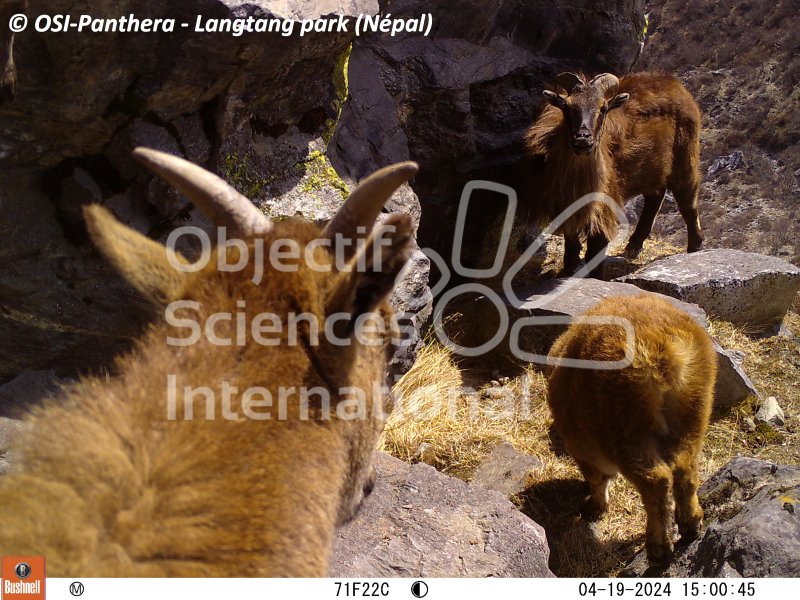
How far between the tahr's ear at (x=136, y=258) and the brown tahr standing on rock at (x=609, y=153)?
5428mm

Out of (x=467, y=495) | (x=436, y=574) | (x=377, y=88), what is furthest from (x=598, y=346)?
(x=377, y=88)

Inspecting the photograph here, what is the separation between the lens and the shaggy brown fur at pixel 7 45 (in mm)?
3502

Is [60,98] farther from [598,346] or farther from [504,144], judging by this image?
[504,144]

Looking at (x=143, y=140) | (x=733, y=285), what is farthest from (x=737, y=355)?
(x=143, y=140)

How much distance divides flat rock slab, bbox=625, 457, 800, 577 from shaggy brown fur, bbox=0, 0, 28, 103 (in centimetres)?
409

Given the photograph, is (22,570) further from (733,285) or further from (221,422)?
(733,285)

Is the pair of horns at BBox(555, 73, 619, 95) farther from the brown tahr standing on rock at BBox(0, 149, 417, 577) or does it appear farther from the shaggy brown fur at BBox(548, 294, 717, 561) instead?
the brown tahr standing on rock at BBox(0, 149, 417, 577)

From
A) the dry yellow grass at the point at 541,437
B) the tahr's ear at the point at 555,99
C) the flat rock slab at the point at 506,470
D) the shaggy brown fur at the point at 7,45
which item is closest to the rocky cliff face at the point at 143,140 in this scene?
the shaggy brown fur at the point at 7,45

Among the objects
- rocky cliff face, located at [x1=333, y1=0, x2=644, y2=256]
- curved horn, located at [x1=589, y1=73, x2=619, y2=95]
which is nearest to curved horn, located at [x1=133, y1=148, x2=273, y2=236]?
rocky cliff face, located at [x1=333, y1=0, x2=644, y2=256]

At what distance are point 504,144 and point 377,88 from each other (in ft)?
5.93

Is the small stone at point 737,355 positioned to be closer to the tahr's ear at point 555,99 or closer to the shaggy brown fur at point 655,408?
the shaggy brown fur at point 655,408

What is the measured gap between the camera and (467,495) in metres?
4.13
